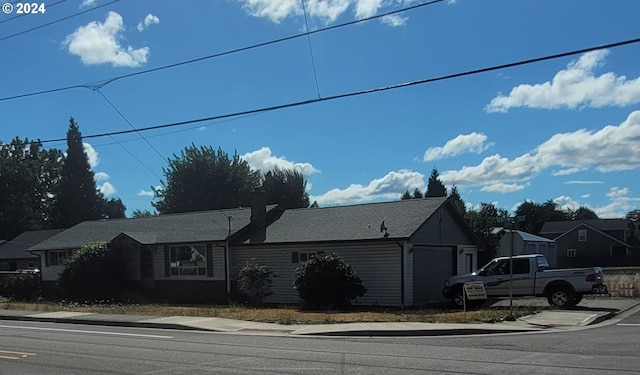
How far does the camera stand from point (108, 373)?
9.42 meters

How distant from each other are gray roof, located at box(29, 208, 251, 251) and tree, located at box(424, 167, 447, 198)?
60295 millimetres

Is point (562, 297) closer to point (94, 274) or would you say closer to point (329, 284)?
point (329, 284)

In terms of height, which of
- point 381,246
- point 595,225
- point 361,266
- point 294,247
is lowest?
point 595,225

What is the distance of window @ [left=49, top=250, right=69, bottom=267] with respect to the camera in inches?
1330

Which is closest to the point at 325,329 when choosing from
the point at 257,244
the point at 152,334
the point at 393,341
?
the point at 393,341

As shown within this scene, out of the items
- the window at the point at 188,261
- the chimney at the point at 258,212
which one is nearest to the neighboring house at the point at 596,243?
the chimney at the point at 258,212

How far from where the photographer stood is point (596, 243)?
78875 millimetres

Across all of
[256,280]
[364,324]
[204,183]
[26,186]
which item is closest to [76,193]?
[26,186]

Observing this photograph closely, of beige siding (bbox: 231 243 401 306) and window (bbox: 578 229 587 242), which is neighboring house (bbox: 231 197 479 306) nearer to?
beige siding (bbox: 231 243 401 306)

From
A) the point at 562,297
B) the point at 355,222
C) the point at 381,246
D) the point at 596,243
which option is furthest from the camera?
the point at 596,243

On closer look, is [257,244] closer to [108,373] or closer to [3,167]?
[108,373]

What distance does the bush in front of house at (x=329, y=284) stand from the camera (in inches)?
877

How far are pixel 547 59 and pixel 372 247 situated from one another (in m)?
13.0

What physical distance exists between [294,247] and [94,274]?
10.6 meters
